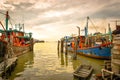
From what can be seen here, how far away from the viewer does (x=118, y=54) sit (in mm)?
9484

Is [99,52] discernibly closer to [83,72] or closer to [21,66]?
[21,66]

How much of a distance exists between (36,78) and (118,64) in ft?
30.4

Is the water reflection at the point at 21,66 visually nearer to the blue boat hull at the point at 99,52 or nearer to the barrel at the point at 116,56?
the barrel at the point at 116,56

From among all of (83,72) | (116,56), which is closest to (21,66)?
(83,72)

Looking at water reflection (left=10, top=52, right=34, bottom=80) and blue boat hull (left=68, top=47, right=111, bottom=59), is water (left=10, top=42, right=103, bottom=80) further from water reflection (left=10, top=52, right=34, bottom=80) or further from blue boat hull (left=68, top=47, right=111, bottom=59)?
blue boat hull (left=68, top=47, right=111, bottom=59)

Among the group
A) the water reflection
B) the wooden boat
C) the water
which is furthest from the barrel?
the water reflection

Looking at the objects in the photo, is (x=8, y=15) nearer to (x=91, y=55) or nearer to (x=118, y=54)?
(x=91, y=55)

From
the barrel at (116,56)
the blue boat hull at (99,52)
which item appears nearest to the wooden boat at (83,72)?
the barrel at (116,56)

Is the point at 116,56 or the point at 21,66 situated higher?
the point at 116,56

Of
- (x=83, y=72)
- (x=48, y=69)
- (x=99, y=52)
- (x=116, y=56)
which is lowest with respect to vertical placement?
(x=48, y=69)

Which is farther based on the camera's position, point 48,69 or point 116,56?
point 48,69

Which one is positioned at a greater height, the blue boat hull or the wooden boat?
the blue boat hull

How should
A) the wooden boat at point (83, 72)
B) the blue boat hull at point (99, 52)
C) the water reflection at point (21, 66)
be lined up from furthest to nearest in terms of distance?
the blue boat hull at point (99, 52), the water reflection at point (21, 66), the wooden boat at point (83, 72)

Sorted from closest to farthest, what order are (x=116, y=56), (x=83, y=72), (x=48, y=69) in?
1. (x=116, y=56)
2. (x=83, y=72)
3. (x=48, y=69)
